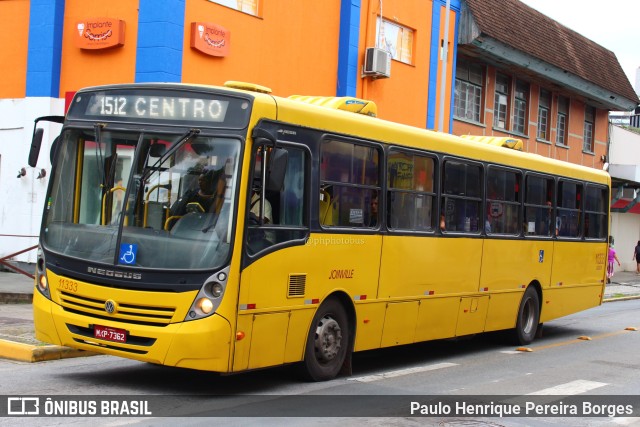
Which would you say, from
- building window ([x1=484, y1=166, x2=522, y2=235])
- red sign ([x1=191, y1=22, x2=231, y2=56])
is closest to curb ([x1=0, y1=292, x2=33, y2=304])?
red sign ([x1=191, y1=22, x2=231, y2=56])

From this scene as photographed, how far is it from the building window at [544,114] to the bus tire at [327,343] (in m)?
26.7

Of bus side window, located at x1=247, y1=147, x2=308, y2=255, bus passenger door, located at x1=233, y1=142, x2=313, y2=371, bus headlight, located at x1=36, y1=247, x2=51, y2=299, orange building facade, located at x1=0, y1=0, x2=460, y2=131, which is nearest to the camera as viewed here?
bus passenger door, located at x1=233, y1=142, x2=313, y2=371

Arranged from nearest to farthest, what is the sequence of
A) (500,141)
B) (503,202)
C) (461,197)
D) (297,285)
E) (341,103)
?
(297,285)
(341,103)
(461,197)
(503,202)
(500,141)

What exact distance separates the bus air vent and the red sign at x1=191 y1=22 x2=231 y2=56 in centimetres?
1055

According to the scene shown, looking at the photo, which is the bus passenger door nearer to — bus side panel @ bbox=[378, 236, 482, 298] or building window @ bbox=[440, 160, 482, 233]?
bus side panel @ bbox=[378, 236, 482, 298]

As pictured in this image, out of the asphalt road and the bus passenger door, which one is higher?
the bus passenger door

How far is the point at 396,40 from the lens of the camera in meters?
25.5

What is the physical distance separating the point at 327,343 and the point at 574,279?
8.11 m

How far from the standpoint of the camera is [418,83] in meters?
26.6

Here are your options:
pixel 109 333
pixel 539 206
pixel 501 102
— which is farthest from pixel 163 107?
pixel 501 102

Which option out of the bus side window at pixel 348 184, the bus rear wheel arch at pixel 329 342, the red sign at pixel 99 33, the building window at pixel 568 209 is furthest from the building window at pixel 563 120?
the bus rear wheel arch at pixel 329 342

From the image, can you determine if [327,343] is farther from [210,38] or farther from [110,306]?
[210,38]

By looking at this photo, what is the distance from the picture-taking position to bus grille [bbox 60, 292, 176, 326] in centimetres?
834

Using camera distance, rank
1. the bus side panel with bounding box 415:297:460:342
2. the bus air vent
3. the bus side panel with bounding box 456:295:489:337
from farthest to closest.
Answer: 1. the bus side panel with bounding box 456:295:489:337
2. the bus side panel with bounding box 415:297:460:342
3. the bus air vent
